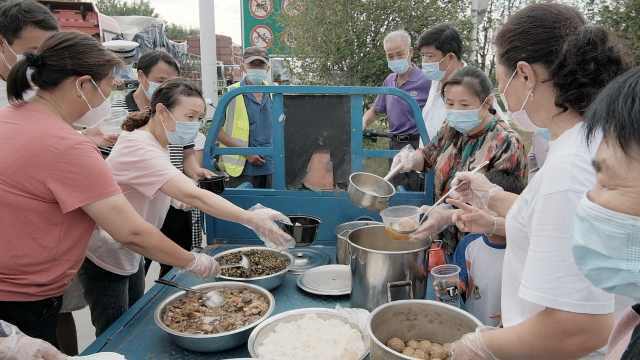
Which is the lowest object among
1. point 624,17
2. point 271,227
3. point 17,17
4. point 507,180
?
point 271,227

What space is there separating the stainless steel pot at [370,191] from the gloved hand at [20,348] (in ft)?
4.57

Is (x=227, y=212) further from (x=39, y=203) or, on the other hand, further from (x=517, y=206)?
(x=517, y=206)

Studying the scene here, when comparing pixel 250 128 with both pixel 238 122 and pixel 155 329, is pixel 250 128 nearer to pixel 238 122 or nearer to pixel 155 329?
pixel 238 122

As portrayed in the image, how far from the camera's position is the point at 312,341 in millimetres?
1501

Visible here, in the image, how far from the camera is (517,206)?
3.59ft

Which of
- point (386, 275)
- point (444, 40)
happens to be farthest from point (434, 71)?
point (386, 275)

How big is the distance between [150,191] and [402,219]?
1.20 m

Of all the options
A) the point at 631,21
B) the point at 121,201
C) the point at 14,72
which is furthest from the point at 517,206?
the point at 631,21

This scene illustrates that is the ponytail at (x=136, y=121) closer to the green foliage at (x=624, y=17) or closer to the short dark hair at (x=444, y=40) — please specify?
the short dark hair at (x=444, y=40)

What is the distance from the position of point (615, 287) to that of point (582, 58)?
574mm

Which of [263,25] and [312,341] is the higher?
[263,25]

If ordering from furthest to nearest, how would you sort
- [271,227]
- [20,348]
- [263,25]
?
1. [263,25]
2. [271,227]
3. [20,348]

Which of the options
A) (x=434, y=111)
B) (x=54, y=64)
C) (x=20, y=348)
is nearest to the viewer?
(x=20, y=348)

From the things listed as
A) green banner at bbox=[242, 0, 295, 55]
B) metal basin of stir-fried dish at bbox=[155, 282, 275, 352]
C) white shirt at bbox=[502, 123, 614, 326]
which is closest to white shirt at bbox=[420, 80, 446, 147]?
metal basin of stir-fried dish at bbox=[155, 282, 275, 352]
